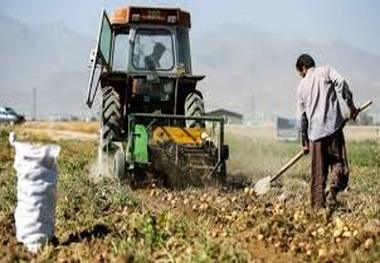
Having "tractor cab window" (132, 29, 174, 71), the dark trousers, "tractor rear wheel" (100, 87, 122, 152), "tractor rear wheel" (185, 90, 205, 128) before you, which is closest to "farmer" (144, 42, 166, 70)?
"tractor cab window" (132, 29, 174, 71)

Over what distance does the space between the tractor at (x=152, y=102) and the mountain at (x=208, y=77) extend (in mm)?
111548

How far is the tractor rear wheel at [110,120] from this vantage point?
12875mm

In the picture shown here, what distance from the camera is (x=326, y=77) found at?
9242 mm

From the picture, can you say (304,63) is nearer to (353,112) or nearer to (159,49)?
(353,112)

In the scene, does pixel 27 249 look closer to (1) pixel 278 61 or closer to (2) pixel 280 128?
(2) pixel 280 128

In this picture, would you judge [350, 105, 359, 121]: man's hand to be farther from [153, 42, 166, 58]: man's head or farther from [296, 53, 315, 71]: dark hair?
[153, 42, 166, 58]: man's head

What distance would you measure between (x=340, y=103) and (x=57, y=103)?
146m

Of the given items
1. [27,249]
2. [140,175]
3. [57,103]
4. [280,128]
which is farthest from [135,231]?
[57,103]

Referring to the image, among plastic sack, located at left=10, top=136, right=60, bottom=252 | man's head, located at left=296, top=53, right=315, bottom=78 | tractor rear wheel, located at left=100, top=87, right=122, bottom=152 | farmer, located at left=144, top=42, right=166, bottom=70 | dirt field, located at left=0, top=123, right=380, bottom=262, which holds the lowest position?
dirt field, located at left=0, top=123, right=380, bottom=262

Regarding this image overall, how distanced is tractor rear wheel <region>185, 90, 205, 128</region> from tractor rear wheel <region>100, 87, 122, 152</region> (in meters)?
1.06

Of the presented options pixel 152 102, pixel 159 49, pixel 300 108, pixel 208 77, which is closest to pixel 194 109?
pixel 152 102

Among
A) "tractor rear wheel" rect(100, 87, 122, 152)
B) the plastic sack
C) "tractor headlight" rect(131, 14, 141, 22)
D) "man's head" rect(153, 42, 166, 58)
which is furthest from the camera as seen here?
"man's head" rect(153, 42, 166, 58)

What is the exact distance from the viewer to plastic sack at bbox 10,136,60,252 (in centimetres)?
702

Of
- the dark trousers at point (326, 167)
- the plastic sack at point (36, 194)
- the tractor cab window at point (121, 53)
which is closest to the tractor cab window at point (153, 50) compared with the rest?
the tractor cab window at point (121, 53)
